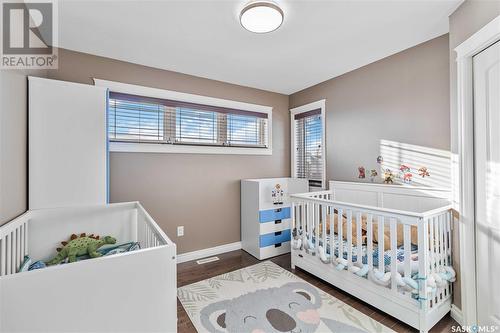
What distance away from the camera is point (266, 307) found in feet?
6.17

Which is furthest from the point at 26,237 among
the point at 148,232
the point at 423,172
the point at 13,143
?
the point at 423,172

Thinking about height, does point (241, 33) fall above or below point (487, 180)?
above

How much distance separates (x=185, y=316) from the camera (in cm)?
180

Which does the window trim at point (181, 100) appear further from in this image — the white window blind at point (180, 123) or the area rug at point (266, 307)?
the area rug at point (266, 307)

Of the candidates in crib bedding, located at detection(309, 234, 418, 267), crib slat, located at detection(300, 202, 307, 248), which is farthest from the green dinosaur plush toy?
crib bedding, located at detection(309, 234, 418, 267)

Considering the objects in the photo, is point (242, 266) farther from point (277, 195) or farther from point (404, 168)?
point (404, 168)

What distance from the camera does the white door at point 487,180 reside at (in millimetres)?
1449

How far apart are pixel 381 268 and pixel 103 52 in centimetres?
316

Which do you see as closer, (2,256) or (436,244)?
(2,256)

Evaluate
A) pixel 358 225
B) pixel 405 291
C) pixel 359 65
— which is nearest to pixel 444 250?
pixel 405 291

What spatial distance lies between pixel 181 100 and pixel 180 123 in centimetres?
28

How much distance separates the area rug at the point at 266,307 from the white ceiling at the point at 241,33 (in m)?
2.29

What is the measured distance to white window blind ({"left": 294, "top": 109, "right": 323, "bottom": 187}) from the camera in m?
3.32

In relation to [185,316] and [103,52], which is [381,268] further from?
[103,52]
